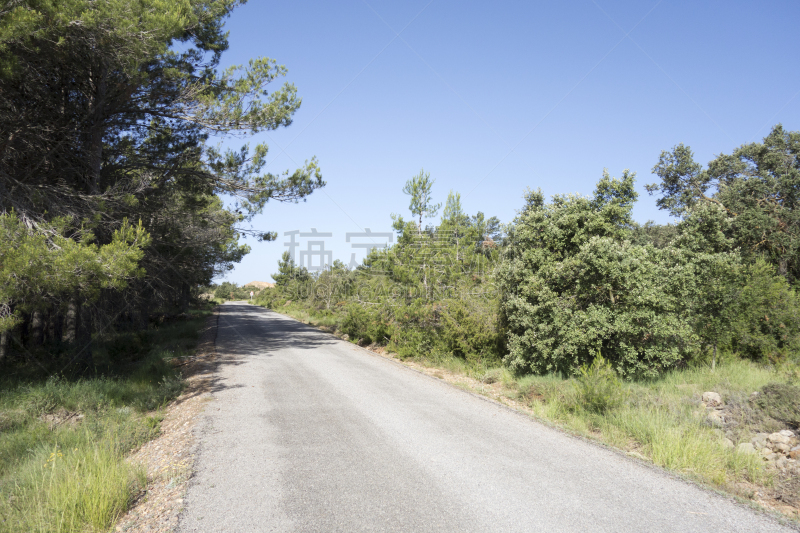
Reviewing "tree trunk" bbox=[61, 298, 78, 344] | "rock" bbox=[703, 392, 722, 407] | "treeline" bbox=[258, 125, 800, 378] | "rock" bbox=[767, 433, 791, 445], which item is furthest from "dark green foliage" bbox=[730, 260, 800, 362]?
"tree trunk" bbox=[61, 298, 78, 344]

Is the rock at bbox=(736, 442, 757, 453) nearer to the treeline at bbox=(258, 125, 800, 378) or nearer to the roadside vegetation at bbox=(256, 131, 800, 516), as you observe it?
the roadside vegetation at bbox=(256, 131, 800, 516)

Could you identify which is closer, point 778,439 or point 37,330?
point 778,439

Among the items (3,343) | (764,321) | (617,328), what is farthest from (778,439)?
(3,343)

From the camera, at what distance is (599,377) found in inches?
297

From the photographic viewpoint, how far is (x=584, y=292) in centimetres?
944

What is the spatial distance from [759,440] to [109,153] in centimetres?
1684

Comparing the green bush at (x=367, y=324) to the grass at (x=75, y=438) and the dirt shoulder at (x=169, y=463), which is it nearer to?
the grass at (x=75, y=438)

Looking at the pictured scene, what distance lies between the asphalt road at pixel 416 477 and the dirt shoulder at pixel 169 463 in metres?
0.17

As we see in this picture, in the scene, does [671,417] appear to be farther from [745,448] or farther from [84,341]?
[84,341]

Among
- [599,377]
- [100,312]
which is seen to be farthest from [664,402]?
[100,312]

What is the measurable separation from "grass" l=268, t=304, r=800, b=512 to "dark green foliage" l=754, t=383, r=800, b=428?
0.20 m

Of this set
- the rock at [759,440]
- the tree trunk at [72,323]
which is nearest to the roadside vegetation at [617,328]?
the rock at [759,440]

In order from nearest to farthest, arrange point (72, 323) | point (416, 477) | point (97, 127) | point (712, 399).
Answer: point (416, 477) < point (712, 399) < point (97, 127) < point (72, 323)

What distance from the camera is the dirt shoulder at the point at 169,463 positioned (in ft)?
12.3
